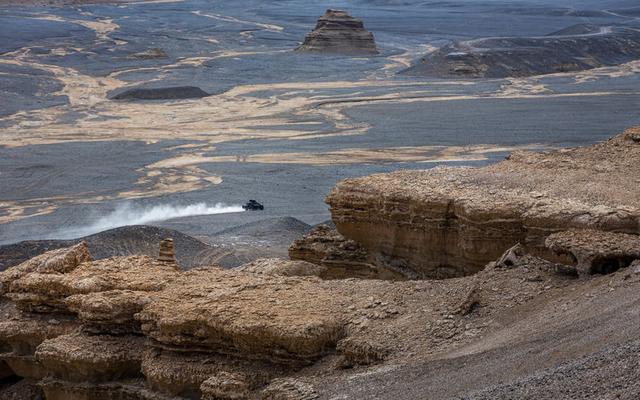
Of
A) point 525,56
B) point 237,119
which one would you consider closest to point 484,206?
point 237,119

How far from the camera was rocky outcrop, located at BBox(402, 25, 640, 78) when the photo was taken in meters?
71.3

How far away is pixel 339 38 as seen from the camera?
84.6 meters

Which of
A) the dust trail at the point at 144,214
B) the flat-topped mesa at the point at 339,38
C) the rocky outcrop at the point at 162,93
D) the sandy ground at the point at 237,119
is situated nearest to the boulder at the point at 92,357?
the sandy ground at the point at 237,119

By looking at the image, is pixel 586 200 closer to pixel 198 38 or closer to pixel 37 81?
pixel 37 81

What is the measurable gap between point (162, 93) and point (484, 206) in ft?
170

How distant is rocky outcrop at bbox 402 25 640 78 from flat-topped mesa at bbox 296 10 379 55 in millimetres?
8001

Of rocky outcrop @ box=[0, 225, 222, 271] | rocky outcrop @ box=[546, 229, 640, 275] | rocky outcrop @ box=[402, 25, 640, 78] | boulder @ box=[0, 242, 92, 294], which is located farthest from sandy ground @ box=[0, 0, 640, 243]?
rocky outcrop @ box=[546, 229, 640, 275]

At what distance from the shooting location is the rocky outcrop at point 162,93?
62.5 meters

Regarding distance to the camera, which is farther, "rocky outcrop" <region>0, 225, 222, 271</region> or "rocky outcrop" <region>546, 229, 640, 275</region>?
"rocky outcrop" <region>0, 225, 222, 271</region>

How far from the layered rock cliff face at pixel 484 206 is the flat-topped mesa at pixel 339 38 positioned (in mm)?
69541

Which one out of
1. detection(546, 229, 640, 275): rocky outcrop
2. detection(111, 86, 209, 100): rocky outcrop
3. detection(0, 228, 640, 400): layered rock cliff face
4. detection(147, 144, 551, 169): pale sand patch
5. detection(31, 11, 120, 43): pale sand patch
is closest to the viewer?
detection(0, 228, 640, 400): layered rock cliff face

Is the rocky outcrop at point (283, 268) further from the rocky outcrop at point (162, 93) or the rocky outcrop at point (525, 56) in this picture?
the rocky outcrop at point (525, 56)

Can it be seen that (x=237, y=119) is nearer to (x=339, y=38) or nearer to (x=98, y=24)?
(x=339, y=38)

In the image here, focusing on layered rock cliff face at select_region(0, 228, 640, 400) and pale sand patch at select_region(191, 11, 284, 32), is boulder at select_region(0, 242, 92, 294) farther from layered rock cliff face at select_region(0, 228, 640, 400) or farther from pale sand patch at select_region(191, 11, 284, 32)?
pale sand patch at select_region(191, 11, 284, 32)
